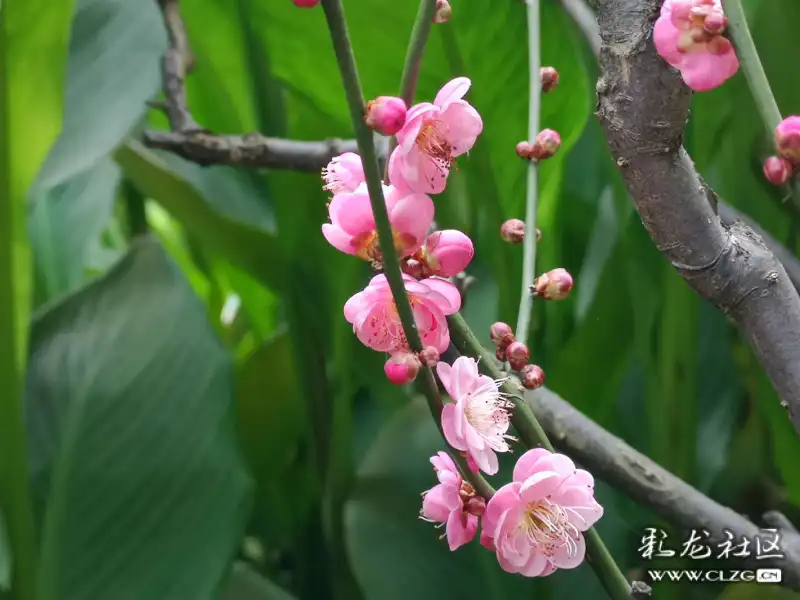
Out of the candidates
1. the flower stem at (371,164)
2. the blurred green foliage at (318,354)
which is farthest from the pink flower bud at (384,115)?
the blurred green foliage at (318,354)

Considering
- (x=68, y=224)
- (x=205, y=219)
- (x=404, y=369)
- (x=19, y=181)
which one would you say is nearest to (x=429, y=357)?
(x=404, y=369)

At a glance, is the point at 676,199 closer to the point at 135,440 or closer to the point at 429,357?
the point at 429,357

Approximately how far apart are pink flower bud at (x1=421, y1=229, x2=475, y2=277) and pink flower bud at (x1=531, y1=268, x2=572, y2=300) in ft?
0.14

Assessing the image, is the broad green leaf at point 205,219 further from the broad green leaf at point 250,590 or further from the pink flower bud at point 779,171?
the pink flower bud at point 779,171

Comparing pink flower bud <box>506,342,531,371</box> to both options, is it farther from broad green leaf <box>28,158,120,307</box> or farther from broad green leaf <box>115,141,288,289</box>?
broad green leaf <box>28,158,120,307</box>

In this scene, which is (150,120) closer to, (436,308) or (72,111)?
(72,111)

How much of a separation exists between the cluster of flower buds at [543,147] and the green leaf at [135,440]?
0.25 m

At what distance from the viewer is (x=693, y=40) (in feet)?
0.49

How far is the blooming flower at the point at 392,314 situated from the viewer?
18 centimetres

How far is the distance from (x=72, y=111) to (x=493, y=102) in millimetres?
267

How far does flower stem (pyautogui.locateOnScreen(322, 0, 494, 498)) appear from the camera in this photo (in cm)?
14

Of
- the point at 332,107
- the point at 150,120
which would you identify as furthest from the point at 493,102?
the point at 150,120

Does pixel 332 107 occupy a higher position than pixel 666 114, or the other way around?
pixel 666 114

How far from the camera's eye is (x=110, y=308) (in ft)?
1.49
